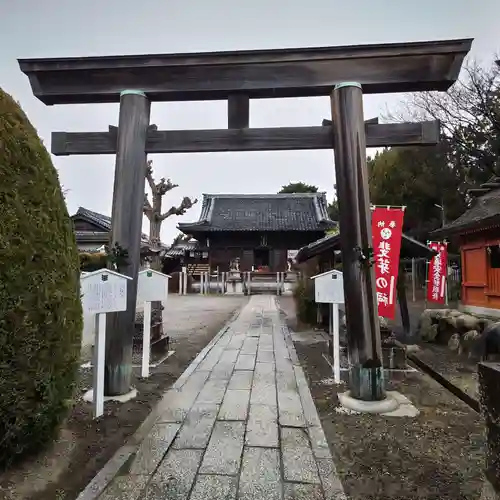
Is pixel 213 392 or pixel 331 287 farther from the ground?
pixel 331 287

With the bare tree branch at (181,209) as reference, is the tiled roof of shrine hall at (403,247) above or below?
below

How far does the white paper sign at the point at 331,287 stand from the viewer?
4.77m

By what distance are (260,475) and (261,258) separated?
24.4 metres

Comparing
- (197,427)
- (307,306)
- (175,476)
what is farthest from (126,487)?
(307,306)

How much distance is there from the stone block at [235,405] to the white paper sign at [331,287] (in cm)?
154

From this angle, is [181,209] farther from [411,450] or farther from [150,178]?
[411,450]

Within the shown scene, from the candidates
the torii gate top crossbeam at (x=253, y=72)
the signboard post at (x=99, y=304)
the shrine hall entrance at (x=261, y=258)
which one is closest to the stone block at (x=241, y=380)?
the signboard post at (x=99, y=304)

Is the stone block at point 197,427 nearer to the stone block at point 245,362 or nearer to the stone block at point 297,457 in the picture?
the stone block at point 297,457

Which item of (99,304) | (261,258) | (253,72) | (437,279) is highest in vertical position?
(253,72)

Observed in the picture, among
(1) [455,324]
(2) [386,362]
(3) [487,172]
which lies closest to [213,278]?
(3) [487,172]

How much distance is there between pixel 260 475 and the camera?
2.56m

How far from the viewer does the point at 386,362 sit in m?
5.87

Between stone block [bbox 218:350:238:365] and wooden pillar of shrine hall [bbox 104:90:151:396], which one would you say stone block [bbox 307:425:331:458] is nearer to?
wooden pillar of shrine hall [bbox 104:90:151:396]

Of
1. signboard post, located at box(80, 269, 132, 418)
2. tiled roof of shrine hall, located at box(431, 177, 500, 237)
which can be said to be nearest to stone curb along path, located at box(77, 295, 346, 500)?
signboard post, located at box(80, 269, 132, 418)
